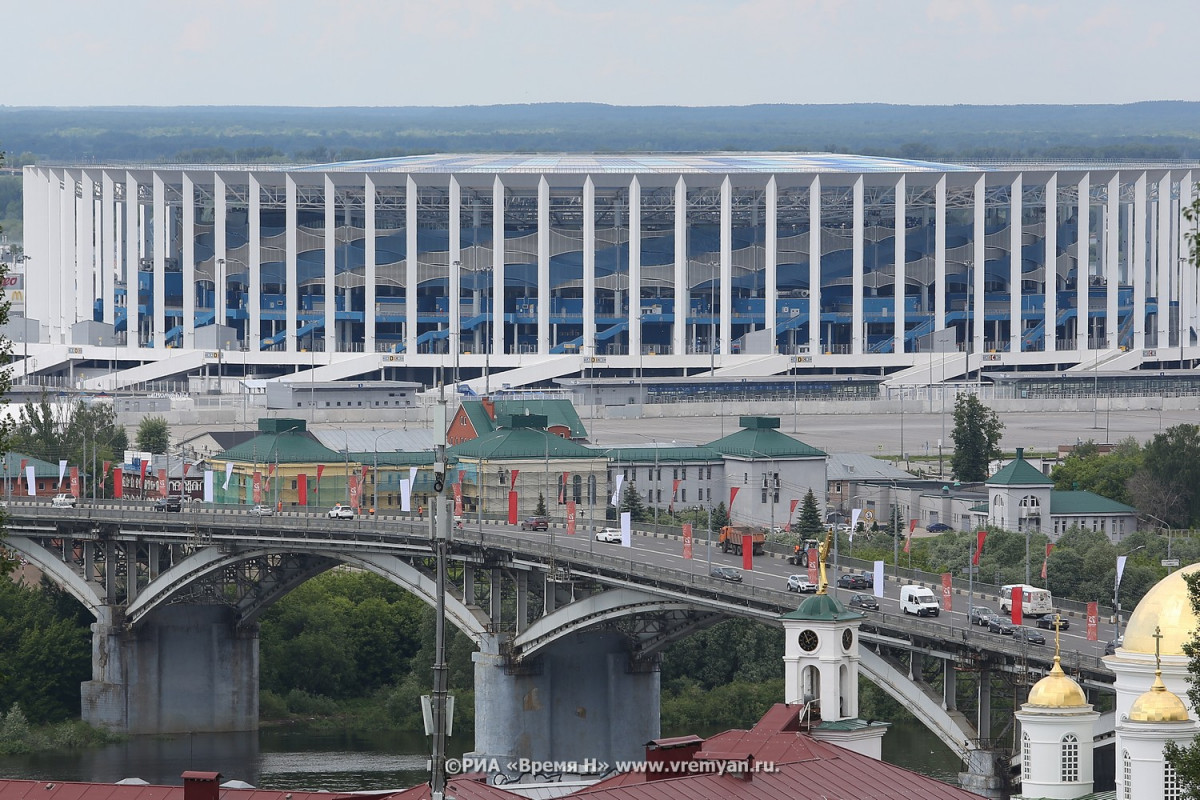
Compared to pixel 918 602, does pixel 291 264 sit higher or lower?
higher

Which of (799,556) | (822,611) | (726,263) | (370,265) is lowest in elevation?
(799,556)

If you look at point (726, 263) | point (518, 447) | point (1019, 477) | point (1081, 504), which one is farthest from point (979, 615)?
point (726, 263)

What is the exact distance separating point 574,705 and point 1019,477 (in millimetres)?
35639

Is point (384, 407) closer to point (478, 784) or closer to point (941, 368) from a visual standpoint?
point (941, 368)

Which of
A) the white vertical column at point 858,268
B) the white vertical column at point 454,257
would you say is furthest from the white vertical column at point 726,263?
the white vertical column at point 454,257

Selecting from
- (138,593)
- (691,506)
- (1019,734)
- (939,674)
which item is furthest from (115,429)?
(1019,734)

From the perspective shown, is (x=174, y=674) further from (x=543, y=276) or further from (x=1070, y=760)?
(x=543, y=276)

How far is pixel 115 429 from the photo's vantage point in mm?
152125

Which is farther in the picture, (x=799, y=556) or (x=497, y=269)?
(x=497, y=269)

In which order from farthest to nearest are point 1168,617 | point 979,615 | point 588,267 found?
1. point 588,267
2. point 979,615
3. point 1168,617

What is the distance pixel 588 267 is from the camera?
644 feet

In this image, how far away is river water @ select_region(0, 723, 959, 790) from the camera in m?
88.8

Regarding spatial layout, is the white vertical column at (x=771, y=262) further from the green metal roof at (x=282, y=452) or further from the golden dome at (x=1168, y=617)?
the golden dome at (x=1168, y=617)

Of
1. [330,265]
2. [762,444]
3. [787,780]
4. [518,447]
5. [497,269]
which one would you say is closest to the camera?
[787,780]
